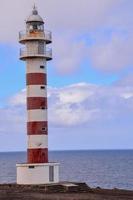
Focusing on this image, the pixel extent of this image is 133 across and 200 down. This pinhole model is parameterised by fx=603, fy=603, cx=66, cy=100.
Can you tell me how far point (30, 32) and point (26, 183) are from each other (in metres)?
9.18

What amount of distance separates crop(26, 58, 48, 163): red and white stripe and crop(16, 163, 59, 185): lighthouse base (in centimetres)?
41

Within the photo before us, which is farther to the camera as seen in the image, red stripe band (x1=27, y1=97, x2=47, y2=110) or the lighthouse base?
red stripe band (x1=27, y1=97, x2=47, y2=110)

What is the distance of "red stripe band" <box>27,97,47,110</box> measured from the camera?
36.2 m

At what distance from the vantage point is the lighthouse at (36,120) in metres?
36.0

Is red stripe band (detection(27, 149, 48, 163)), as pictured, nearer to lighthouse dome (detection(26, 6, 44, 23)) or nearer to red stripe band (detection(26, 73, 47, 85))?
red stripe band (detection(26, 73, 47, 85))

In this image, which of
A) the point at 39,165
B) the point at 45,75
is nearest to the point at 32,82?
the point at 45,75

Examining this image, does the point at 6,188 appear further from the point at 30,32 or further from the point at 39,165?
the point at 30,32

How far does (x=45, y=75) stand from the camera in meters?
36.8

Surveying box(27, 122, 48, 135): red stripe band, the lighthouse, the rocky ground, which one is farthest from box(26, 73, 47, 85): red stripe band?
the rocky ground

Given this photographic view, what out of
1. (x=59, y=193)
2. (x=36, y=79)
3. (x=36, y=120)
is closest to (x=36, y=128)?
(x=36, y=120)

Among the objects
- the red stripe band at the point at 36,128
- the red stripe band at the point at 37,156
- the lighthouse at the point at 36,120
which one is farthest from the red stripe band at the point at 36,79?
the red stripe band at the point at 37,156

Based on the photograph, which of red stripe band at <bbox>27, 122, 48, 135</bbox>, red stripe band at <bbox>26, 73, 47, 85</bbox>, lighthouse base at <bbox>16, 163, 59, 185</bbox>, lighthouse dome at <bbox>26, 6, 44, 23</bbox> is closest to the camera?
lighthouse base at <bbox>16, 163, 59, 185</bbox>

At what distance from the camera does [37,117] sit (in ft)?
118

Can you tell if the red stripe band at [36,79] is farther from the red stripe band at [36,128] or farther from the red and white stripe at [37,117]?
the red stripe band at [36,128]
